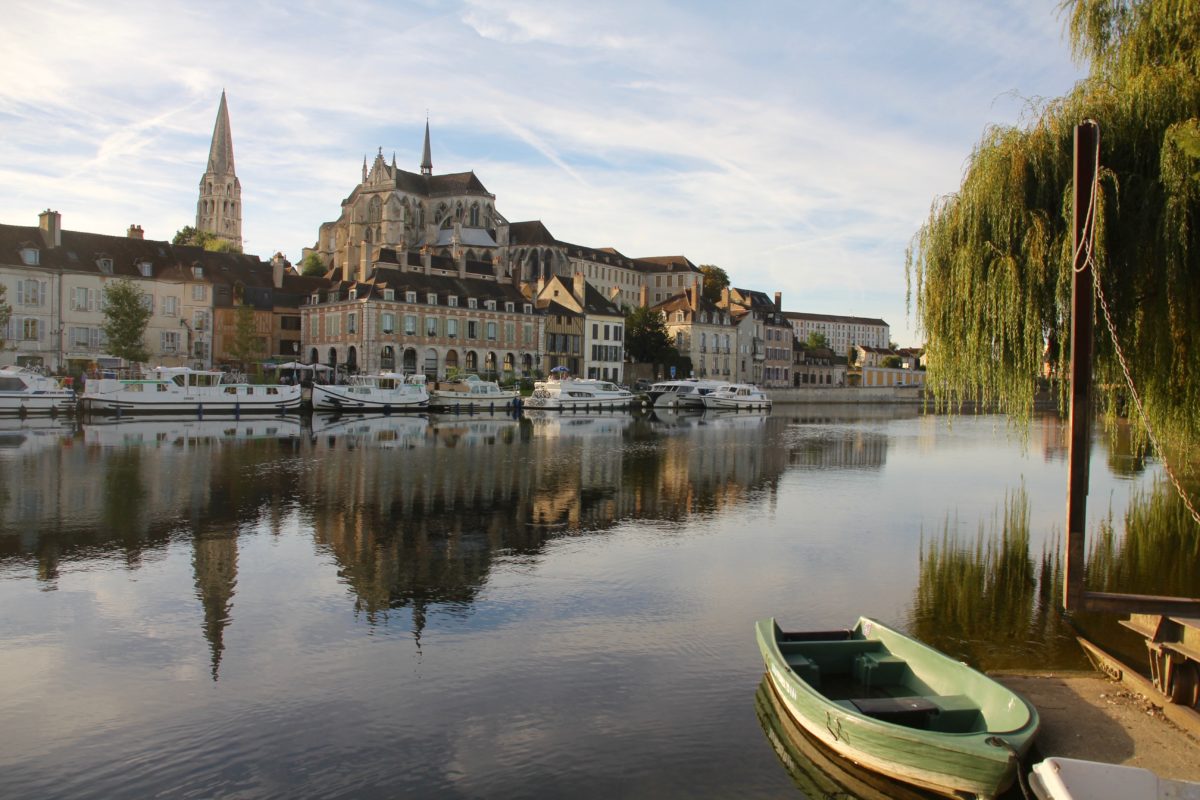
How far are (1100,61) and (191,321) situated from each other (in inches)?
2652

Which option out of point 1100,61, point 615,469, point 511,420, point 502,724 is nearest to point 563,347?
point 511,420

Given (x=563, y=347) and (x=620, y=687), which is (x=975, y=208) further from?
(x=563, y=347)

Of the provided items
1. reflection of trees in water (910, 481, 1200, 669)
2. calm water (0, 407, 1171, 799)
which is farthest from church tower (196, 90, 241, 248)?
reflection of trees in water (910, 481, 1200, 669)

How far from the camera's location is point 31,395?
49.6 m

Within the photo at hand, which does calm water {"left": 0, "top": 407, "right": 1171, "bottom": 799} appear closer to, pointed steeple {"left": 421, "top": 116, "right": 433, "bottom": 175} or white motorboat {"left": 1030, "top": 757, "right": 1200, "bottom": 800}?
white motorboat {"left": 1030, "top": 757, "right": 1200, "bottom": 800}

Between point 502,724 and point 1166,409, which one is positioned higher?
point 1166,409

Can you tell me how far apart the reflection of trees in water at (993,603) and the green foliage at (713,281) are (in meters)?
114

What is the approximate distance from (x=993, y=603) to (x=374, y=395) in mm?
50157

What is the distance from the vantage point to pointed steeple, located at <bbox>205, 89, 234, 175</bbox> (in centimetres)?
14100

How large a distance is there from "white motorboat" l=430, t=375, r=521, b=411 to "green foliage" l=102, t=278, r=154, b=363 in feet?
65.9

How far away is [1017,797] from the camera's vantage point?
7.46 meters

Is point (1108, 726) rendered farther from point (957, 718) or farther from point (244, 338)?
point (244, 338)

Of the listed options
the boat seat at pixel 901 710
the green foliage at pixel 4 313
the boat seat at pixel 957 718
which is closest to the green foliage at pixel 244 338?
the green foliage at pixel 4 313

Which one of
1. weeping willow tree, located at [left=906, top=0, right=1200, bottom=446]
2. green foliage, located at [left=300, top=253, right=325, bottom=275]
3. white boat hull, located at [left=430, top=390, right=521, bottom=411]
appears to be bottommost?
white boat hull, located at [left=430, top=390, right=521, bottom=411]
